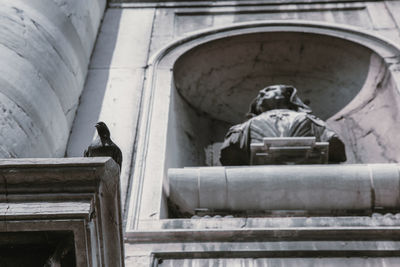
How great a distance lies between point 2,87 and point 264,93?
2.68 metres

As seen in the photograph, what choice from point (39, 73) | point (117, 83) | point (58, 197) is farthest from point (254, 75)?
point (58, 197)

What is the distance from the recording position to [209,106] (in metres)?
7.71

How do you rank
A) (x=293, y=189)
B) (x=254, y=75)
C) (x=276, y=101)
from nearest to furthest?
(x=293, y=189) → (x=276, y=101) → (x=254, y=75)

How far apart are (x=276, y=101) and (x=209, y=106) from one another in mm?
1289

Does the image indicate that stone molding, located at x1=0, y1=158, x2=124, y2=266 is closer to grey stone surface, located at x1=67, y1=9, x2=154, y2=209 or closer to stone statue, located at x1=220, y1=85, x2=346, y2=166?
grey stone surface, located at x1=67, y1=9, x2=154, y2=209

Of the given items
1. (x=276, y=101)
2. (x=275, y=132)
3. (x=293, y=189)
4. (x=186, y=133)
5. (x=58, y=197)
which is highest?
(x=276, y=101)

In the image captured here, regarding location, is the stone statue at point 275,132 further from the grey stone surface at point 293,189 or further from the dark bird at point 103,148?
the dark bird at point 103,148

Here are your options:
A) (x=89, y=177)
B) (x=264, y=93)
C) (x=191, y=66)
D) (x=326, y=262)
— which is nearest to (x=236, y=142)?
(x=264, y=93)

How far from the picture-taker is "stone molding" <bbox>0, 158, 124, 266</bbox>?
9.63 ft

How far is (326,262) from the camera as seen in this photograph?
4238mm

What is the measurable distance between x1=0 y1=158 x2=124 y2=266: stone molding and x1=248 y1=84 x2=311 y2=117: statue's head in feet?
12.1

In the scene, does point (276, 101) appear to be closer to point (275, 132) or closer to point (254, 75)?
point (275, 132)

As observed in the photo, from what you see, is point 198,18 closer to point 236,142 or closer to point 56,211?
point 236,142

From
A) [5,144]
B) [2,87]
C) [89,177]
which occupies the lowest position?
[89,177]
